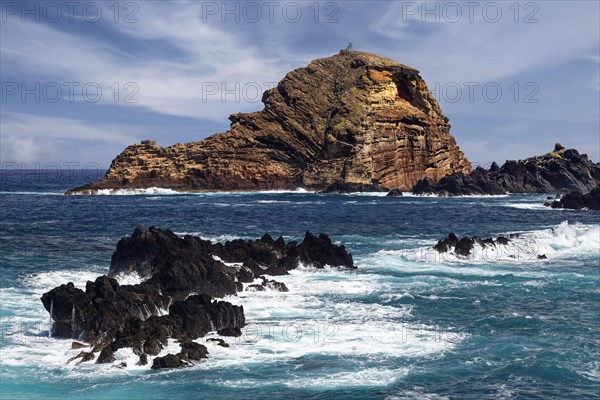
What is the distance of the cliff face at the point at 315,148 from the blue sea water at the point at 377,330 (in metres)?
89.4

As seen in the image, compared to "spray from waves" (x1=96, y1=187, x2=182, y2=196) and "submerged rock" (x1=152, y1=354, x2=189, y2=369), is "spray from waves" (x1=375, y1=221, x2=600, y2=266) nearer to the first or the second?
"submerged rock" (x1=152, y1=354, x2=189, y2=369)

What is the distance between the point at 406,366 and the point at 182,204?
292 ft

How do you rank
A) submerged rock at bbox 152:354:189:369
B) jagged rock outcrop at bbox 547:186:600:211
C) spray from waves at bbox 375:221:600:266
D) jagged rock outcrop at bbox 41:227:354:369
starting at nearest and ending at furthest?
submerged rock at bbox 152:354:189:369 → jagged rock outcrop at bbox 41:227:354:369 → spray from waves at bbox 375:221:600:266 → jagged rock outcrop at bbox 547:186:600:211

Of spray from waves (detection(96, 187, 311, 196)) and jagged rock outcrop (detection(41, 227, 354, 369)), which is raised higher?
spray from waves (detection(96, 187, 311, 196))

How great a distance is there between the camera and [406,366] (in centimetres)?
2225

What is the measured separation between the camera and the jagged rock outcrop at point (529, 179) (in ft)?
449

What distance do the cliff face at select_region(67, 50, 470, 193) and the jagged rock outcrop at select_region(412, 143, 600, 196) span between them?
33.7 feet

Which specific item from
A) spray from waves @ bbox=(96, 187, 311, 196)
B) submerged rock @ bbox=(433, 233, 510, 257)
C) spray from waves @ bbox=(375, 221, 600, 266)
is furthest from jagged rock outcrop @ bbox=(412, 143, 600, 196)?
submerged rock @ bbox=(433, 233, 510, 257)

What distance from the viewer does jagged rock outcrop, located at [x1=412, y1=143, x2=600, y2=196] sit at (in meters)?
137

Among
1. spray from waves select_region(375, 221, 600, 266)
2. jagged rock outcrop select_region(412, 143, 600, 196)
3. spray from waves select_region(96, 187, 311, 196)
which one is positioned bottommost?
spray from waves select_region(375, 221, 600, 266)

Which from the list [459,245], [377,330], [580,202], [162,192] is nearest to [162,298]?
[377,330]

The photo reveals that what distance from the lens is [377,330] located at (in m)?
26.8

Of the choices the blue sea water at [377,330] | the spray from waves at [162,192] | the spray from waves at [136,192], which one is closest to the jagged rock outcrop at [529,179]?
the spray from waves at [162,192]

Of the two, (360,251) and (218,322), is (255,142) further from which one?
(218,322)
